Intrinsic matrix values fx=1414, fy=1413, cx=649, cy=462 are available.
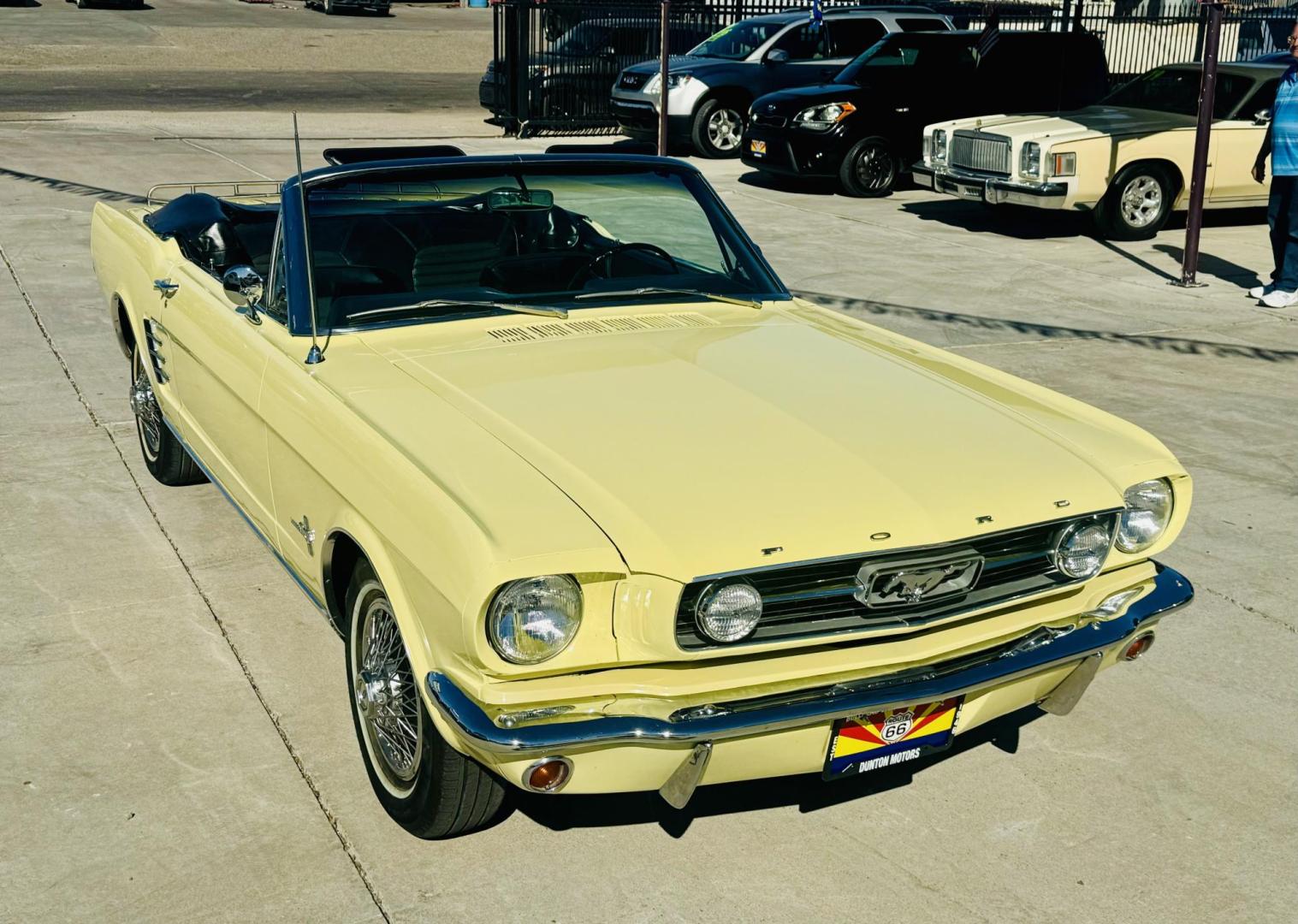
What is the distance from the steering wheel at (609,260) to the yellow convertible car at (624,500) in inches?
0.7

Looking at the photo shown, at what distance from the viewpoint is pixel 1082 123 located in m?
→ 12.7

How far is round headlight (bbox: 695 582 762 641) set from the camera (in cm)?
307

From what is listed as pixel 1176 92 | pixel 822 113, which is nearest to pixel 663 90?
pixel 822 113

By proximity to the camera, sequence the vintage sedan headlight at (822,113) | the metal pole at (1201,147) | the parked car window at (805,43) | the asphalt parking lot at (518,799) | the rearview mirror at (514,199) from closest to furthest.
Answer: the asphalt parking lot at (518,799), the rearview mirror at (514,199), the metal pole at (1201,147), the vintage sedan headlight at (822,113), the parked car window at (805,43)

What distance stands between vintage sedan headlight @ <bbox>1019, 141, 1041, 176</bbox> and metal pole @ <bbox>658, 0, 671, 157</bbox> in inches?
169

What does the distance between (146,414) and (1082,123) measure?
30.9 ft

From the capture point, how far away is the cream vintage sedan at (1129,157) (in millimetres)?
12266

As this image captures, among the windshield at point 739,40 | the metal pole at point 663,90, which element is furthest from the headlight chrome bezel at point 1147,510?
the windshield at point 739,40

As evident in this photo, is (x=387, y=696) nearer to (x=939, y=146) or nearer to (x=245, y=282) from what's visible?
(x=245, y=282)

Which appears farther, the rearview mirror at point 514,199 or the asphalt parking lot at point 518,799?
the rearview mirror at point 514,199

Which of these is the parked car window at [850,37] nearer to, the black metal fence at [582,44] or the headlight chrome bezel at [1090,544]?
the black metal fence at [582,44]

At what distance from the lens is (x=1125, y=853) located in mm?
3549

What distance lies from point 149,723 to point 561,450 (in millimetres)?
1586

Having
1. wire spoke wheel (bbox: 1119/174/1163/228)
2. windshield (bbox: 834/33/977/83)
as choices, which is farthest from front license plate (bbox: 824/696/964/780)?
windshield (bbox: 834/33/977/83)
